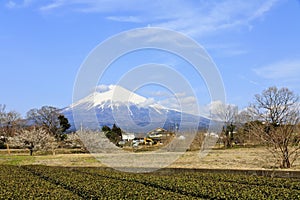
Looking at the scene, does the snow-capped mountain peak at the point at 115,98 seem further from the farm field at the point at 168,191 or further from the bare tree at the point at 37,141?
A: the bare tree at the point at 37,141

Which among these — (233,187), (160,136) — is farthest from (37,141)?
(233,187)

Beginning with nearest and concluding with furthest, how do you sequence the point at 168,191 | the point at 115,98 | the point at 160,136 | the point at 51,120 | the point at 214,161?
1. the point at 168,191
2. the point at 115,98
3. the point at 214,161
4. the point at 160,136
5. the point at 51,120

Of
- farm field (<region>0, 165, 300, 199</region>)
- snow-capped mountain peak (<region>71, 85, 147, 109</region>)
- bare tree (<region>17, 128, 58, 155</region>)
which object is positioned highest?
snow-capped mountain peak (<region>71, 85, 147, 109</region>)

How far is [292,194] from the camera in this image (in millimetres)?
8523

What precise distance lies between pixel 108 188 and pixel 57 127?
122ft

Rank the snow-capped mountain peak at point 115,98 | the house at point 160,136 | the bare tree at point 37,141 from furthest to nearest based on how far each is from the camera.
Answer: the bare tree at point 37,141 → the house at point 160,136 → the snow-capped mountain peak at point 115,98

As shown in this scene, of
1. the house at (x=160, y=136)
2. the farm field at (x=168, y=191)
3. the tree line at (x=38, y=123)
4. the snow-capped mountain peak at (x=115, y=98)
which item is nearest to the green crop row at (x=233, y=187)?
the farm field at (x=168, y=191)

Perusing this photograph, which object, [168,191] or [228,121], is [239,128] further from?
[168,191]

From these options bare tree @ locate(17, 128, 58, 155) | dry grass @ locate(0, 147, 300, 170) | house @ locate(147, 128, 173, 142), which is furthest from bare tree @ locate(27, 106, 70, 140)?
dry grass @ locate(0, 147, 300, 170)

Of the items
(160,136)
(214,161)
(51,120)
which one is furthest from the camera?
(51,120)

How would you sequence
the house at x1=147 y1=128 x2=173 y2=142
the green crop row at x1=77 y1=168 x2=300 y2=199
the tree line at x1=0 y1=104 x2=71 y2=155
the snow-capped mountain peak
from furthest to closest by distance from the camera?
the tree line at x1=0 y1=104 x2=71 y2=155 → the house at x1=147 y1=128 x2=173 y2=142 → the snow-capped mountain peak → the green crop row at x1=77 y1=168 x2=300 y2=199

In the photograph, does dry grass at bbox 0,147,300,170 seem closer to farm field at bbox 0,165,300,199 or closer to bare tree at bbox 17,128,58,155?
farm field at bbox 0,165,300,199

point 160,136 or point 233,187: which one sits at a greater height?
point 160,136

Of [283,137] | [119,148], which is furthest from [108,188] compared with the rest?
[119,148]
